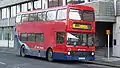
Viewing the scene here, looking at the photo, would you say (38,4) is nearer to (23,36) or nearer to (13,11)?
(13,11)

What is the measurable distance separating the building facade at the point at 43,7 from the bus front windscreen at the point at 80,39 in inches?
279

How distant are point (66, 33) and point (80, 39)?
3.69ft

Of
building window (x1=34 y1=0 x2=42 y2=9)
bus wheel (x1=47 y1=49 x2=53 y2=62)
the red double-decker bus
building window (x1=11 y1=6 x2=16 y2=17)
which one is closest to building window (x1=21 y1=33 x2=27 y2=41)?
the red double-decker bus

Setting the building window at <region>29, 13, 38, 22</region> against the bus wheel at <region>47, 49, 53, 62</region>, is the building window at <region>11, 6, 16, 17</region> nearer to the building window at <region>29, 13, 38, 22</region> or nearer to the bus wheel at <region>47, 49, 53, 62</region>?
the building window at <region>29, 13, 38, 22</region>

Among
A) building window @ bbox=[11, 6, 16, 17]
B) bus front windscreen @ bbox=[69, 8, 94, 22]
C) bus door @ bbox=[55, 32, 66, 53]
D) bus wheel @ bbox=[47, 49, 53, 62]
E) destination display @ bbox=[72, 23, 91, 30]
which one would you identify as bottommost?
bus wheel @ bbox=[47, 49, 53, 62]

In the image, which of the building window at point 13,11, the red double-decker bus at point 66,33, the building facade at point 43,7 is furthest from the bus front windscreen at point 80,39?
the building window at point 13,11

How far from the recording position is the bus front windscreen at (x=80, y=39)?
924 inches

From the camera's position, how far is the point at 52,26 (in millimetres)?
25250

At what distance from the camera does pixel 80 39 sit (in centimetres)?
2377

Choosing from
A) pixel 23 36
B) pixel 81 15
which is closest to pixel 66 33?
pixel 81 15

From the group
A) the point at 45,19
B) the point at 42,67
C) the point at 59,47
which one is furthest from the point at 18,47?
the point at 42,67

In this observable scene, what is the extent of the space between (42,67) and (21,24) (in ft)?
36.3

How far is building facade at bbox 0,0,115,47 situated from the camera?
3119 cm

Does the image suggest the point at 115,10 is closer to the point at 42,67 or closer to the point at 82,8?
the point at 82,8
